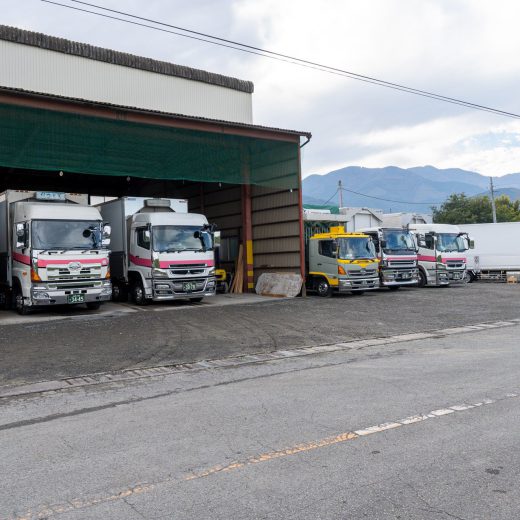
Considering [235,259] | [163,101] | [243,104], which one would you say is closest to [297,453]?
[235,259]

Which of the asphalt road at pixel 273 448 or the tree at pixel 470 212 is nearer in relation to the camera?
the asphalt road at pixel 273 448

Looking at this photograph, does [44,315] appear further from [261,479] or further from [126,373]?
[261,479]

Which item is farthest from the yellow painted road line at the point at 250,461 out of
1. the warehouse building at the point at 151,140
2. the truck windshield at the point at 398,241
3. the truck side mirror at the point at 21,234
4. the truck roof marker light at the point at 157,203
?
the truck windshield at the point at 398,241

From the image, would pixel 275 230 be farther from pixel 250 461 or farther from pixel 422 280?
pixel 250 461

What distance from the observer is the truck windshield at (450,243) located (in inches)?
1000

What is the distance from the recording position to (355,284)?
21438mm

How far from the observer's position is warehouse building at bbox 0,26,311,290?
Result: 17.2m

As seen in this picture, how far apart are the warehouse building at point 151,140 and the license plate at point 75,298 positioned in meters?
4.08

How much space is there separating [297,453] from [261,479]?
0.62 meters

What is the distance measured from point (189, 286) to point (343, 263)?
6.05 metres

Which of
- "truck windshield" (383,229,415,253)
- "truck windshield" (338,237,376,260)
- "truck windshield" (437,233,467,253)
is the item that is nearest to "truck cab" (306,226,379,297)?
"truck windshield" (338,237,376,260)

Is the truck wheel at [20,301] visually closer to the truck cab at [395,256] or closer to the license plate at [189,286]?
the license plate at [189,286]

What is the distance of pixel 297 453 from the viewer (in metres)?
4.78

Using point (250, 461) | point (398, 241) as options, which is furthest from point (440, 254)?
point (250, 461)
